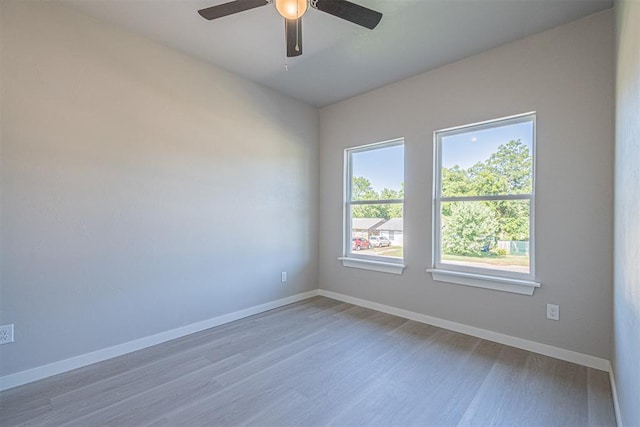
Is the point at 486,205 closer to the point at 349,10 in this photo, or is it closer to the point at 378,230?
the point at 378,230

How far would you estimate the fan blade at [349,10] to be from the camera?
174 centimetres

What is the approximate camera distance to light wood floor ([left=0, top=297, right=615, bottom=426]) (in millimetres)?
1665

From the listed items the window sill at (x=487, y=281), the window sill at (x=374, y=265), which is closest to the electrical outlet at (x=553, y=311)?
the window sill at (x=487, y=281)

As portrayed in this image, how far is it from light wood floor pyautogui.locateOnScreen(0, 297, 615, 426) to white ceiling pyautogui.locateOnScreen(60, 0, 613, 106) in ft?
8.99

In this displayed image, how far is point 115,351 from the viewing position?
93.6 inches

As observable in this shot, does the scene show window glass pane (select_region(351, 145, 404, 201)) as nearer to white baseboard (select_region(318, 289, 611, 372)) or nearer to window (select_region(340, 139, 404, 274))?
window (select_region(340, 139, 404, 274))

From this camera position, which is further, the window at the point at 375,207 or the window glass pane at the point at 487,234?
the window at the point at 375,207

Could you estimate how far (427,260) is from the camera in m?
3.11

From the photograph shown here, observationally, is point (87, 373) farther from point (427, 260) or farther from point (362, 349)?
point (427, 260)

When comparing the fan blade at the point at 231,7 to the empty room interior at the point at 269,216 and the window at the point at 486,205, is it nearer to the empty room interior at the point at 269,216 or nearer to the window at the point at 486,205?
the empty room interior at the point at 269,216

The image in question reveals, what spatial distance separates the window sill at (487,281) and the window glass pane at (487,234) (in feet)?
0.42

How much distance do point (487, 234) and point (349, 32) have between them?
227 centimetres

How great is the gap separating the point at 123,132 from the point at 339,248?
2763 millimetres

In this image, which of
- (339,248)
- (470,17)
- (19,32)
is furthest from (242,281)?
(470,17)
